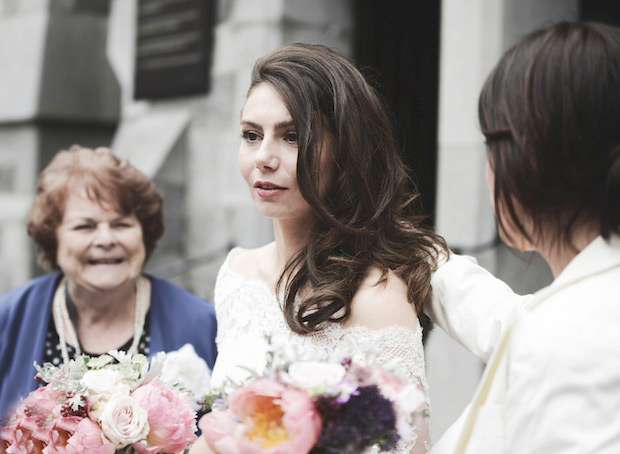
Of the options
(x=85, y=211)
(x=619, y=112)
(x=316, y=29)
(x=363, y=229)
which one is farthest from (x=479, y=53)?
→ (x=619, y=112)

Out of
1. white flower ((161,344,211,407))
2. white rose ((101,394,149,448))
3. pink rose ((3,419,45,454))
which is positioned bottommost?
white flower ((161,344,211,407))

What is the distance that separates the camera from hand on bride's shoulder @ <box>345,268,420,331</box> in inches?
85.0

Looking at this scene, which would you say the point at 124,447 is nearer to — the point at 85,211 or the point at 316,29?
the point at 85,211

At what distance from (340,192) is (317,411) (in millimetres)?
854

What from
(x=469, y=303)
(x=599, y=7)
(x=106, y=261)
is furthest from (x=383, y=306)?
(x=599, y=7)

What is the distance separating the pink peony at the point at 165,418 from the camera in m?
1.97

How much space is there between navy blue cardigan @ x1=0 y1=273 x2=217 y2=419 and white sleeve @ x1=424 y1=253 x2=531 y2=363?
133 cm

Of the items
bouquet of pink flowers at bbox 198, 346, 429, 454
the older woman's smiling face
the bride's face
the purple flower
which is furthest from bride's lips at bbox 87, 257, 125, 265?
the purple flower

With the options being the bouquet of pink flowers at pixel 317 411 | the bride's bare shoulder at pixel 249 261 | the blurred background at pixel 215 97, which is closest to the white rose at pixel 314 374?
the bouquet of pink flowers at pixel 317 411

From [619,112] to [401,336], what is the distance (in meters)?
0.82

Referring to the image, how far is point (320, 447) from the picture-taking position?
1566mm

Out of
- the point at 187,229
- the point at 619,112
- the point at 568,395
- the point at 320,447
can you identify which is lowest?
the point at 187,229

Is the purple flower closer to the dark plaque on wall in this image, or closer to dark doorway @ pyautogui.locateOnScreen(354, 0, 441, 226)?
dark doorway @ pyautogui.locateOnScreen(354, 0, 441, 226)

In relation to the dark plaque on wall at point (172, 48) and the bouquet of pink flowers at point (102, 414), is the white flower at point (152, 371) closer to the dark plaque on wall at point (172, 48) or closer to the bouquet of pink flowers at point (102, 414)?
the bouquet of pink flowers at point (102, 414)
